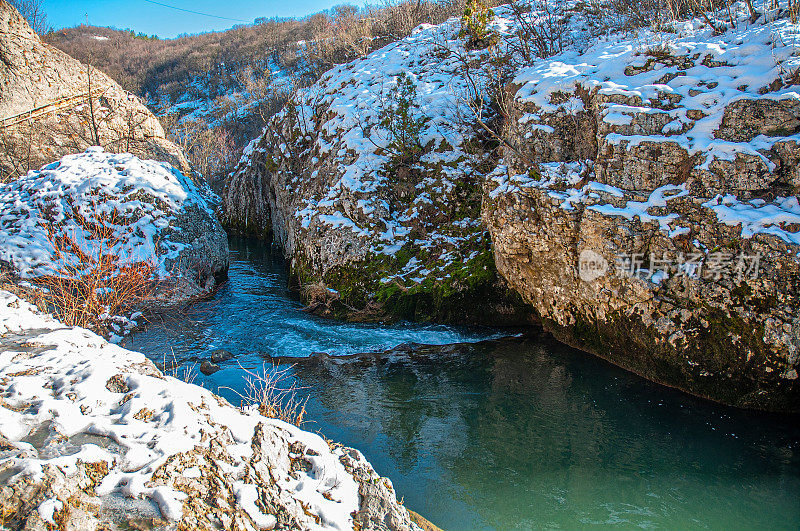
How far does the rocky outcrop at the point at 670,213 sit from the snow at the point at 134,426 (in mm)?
6311

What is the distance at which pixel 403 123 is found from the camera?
13.5 metres

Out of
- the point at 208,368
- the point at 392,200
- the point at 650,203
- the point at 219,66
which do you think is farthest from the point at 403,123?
the point at 219,66

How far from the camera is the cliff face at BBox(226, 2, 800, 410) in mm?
6660

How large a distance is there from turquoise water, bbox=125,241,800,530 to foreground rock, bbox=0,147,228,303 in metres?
2.25

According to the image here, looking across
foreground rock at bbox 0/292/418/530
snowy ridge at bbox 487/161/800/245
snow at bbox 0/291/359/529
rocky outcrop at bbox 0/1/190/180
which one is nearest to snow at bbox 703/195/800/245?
snowy ridge at bbox 487/161/800/245

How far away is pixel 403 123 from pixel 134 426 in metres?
11.8

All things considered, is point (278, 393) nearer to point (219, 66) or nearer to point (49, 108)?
point (49, 108)

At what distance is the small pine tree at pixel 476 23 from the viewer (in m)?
13.9

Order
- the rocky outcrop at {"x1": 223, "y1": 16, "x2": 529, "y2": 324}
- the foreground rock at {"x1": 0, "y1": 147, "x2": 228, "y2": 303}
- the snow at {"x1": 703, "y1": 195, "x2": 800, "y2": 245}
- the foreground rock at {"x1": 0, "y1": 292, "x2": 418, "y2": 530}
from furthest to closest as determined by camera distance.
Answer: the rocky outcrop at {"x1": 223, "y1": 16, "x2": 529, "y2": 324}, the foreground rock at {"x1": 0, "y1": 147, "x2": 228, "y2": 303}, the snow at {"x1": 703, "y1": 195, "x2": 800, "y2": 245}, the foreground rock at {"x1": 0, "y1": 292, "x2": 418, "y2": 530}

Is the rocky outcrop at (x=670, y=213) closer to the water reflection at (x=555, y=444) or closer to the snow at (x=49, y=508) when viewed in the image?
the water reflection at (x=555, y=444)

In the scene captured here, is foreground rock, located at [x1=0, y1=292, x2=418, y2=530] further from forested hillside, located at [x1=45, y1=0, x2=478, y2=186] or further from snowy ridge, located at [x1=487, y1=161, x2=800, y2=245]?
forested hillside, located at [x1=45, y1=0, x2=478, y2=186]

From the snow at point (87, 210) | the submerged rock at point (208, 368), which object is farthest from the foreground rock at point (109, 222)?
the submerged rock at point (208, 368)

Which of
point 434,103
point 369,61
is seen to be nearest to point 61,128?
point 369,61

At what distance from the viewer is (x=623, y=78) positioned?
8797 millimetres
